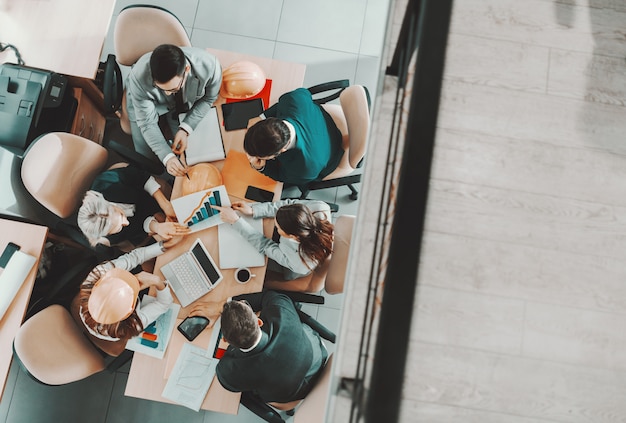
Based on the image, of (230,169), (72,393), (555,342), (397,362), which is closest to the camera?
(397,362)

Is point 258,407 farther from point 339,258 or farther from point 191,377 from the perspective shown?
point 339,258

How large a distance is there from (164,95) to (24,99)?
82cm

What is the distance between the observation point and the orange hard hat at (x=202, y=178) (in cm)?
242

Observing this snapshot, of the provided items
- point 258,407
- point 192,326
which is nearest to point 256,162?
point 192,326

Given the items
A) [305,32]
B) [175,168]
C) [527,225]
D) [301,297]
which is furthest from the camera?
[305,32]

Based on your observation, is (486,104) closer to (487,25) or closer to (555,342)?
(487,25)

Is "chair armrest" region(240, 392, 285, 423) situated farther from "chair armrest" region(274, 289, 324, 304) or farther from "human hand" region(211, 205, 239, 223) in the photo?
"human hand" region(211, 205, 239, 223)

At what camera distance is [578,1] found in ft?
6.68

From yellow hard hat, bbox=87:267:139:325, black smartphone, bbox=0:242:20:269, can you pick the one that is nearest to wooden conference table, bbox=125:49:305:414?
yellow hard hat, bbox=87:267:139:325

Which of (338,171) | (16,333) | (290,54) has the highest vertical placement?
(290,54)

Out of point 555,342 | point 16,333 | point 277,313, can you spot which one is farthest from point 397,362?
point 16,333

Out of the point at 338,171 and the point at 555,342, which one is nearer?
the point at 555,342

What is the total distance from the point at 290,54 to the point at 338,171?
120 centimetres

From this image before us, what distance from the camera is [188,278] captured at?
237 centimetres
